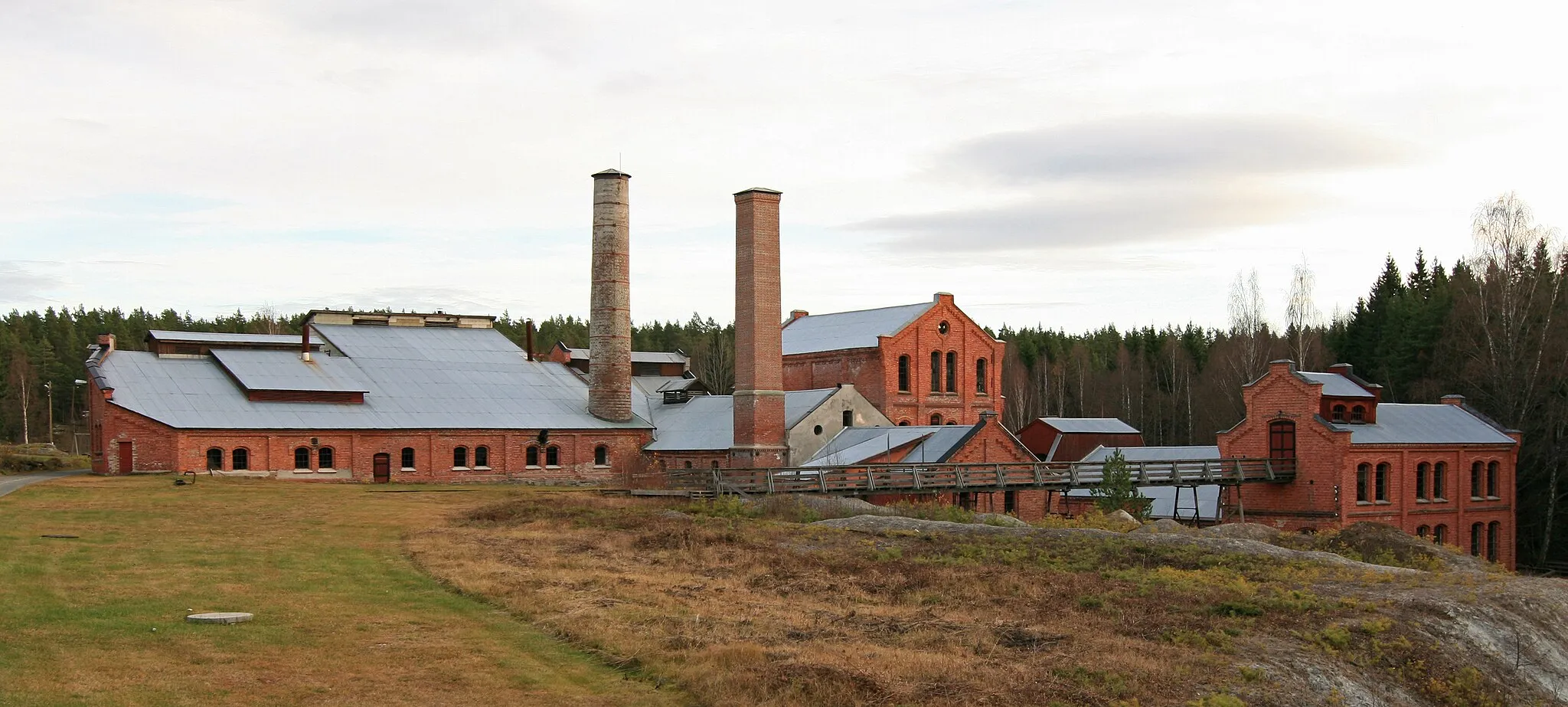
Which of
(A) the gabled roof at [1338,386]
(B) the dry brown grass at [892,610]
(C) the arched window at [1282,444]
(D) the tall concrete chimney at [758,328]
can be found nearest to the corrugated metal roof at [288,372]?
(D) the tall concrete chimney at [758,328]

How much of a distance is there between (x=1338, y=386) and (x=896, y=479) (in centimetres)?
1849

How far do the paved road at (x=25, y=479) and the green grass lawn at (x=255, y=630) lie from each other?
9425 millimetres

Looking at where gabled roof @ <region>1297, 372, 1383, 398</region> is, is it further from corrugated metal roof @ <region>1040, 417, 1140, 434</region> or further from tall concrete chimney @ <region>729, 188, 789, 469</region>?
tall concrete chimney @ <region>729, 188, 789, 469</region>

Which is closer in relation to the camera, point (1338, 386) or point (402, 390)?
point (1338, 386)

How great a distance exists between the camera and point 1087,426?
5856 centimetres

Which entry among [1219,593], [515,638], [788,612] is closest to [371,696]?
[515,638]

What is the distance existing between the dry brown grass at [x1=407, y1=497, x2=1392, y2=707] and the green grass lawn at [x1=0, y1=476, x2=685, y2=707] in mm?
960

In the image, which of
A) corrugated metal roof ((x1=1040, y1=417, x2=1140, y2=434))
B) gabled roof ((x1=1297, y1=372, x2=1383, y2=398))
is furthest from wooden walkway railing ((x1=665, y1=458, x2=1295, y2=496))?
corrugated metal roof ((x1=1040, y1=417, x2=1140, y2=434))

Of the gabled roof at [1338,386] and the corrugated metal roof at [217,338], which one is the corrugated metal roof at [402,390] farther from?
the gabled roof at [1338,386]

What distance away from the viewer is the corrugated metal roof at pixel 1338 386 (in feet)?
150

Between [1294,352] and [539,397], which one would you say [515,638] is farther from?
[1294,352]

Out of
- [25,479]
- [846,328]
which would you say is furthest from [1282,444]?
[25,479]

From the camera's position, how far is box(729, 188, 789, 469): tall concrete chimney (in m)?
45.5

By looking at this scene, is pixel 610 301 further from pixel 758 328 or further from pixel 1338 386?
pixel 1338 386
